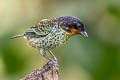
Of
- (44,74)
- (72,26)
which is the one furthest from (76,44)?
(44,74)

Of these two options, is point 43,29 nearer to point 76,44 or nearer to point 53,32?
point 53,32

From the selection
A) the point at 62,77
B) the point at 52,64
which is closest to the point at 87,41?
the point at 62,77

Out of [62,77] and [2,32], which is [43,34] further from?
[62,77]

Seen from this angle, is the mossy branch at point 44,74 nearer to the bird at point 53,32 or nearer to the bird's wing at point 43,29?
the bird at point 53,32

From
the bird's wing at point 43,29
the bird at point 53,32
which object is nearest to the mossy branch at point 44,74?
the bird at point 53,32

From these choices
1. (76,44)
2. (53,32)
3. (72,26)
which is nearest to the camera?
(72,26)

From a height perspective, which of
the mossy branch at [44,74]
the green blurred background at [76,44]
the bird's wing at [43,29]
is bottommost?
the green blurred background at [76,44]

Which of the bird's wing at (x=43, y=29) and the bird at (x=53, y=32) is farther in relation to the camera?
the bird's wing at (x=43, y=29)
